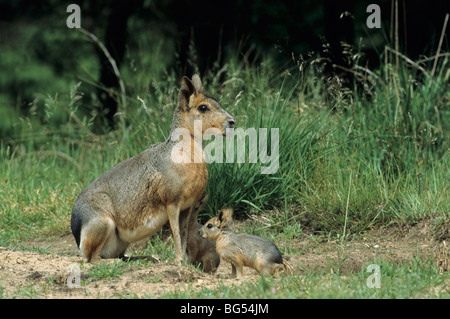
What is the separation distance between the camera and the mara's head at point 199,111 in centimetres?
727

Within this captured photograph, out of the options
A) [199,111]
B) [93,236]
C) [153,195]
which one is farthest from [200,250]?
[199,111]

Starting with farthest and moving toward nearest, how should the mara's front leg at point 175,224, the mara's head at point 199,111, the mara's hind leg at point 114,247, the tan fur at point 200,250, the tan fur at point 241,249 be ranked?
the tan fur at point 200,250 < the mara's hind leg at point 114,247 < the mara's head at point 199,111 < the mara's front leg at point 175,224 < the tan fur at point 241,249

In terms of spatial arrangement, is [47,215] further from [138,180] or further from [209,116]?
[209,116]

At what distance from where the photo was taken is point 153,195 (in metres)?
7.34

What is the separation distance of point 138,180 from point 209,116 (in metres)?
0.98

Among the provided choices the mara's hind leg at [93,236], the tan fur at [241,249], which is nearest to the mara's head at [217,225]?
the tan fur at [241,249]

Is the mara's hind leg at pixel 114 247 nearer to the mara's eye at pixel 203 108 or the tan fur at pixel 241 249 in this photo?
the tan fur at pixel 241 249

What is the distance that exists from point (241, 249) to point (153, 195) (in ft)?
3.44

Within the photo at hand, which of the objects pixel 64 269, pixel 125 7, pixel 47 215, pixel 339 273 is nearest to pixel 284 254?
pixel 339 273

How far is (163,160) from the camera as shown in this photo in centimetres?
732

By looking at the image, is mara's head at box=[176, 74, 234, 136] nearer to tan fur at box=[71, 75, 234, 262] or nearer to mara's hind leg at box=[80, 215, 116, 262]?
tan fur at box=[71, 75, 234, 262]

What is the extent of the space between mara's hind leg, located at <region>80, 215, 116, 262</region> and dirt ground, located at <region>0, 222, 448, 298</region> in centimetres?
14

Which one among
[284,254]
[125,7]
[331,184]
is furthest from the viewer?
[125,7]

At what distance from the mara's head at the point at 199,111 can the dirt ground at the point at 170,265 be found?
141 cm
